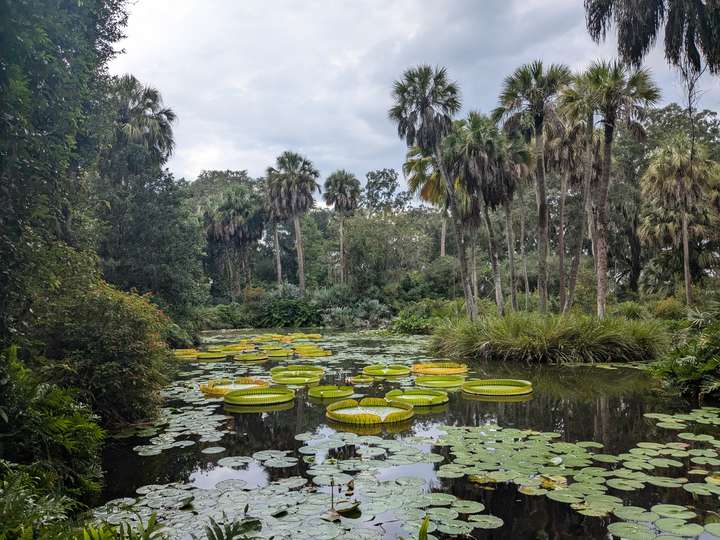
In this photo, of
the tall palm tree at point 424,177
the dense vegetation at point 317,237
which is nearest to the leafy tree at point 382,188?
the dense vegetation at point 317,237

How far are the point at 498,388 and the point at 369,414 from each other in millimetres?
3093

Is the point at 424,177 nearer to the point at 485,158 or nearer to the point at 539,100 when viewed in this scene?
the point at 485,158

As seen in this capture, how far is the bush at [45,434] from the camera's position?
3.60 metres

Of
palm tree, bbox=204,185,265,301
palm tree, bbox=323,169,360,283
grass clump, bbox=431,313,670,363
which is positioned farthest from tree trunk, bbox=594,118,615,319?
palm tree, bbox=204,185,265,301

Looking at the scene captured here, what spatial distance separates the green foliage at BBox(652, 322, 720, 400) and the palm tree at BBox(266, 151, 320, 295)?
28719mm

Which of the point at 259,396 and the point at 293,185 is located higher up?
the point at 293,185

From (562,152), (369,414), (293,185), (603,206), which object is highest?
(293,185)

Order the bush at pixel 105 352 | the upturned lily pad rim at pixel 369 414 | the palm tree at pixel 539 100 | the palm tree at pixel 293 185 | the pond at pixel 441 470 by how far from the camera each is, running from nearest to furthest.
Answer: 1. the pond at pixel 441 470
2. the bush at pixel 105 352
3. the upturned lily pad rim at pixel 369 414
4. the palm tree at pixel 539 100
5. the palm tree at pixel 293 185

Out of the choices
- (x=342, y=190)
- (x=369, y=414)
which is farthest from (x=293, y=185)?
(x=369, y=414)

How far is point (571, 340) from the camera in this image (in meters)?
12.6

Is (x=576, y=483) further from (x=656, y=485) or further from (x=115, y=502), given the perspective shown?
(x=115, y=502)

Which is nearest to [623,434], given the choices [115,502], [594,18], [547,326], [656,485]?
[656,485]

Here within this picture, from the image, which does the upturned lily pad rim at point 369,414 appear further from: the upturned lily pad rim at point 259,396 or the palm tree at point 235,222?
the palm tree at point 235,222

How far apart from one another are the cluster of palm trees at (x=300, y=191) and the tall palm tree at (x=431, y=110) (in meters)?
15.4
